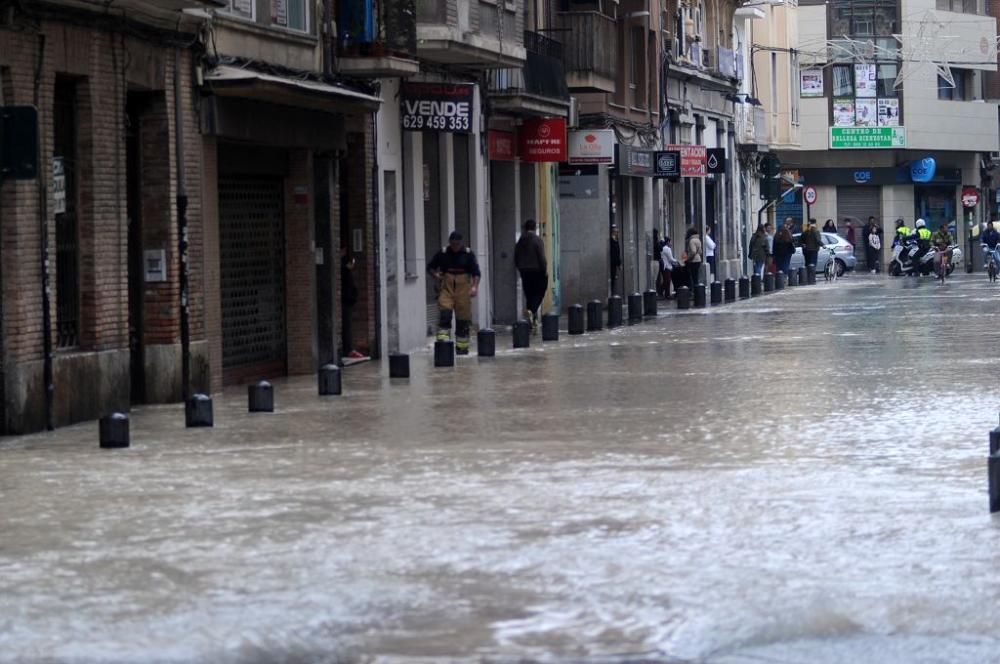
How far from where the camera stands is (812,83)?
257ft

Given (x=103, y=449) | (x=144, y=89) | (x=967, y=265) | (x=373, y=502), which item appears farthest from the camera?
(x=967, y=265)

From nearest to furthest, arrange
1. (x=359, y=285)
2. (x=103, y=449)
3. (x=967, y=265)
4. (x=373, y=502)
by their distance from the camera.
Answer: (x=373, y=502)
(x=103, y=449)
(x=359, y=285)
(x=967, y=265)

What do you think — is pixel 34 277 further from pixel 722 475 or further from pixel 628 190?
pixel 628 190

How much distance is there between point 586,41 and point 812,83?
38163 millimetres

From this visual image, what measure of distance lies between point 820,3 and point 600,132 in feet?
122

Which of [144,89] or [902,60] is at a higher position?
[902,60]

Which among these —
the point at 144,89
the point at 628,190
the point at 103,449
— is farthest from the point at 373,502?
the point at 628,190

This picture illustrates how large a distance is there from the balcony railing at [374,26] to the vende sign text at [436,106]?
258cm

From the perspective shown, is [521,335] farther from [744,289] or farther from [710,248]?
[710,248]

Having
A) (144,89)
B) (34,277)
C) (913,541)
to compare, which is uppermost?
(144,89)

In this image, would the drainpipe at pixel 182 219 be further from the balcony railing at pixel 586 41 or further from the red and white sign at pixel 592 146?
the red and white sign at pixel 592 146

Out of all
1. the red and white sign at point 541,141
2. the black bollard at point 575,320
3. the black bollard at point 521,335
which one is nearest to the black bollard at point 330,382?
the black bollard at point 521,335

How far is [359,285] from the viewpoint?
27969 millimetres

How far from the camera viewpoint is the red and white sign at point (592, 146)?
139 feet
